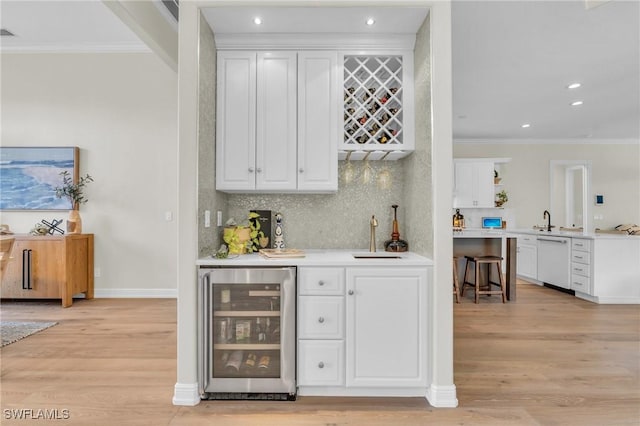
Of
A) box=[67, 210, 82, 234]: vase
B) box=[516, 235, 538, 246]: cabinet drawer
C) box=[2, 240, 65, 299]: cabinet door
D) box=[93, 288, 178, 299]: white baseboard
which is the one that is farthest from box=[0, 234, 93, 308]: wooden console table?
box=[516, 235, 538, 246]: cabinet drawer

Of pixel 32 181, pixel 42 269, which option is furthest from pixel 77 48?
pixel 42 269

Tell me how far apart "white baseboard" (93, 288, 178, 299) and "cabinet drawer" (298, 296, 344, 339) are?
10.3 ft

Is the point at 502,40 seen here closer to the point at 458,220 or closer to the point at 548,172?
the point at 458,220

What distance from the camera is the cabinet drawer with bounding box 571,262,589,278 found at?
5.16 m

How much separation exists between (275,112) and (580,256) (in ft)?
16.2

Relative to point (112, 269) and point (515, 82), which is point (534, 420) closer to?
point (515, 82)

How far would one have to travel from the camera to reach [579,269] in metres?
5.30

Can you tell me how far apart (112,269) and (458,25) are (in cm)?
495

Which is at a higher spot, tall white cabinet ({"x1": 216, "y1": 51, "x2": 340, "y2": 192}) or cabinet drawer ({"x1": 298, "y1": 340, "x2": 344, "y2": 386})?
tall white cabinet ({"x1": 216, "y1": 51, "x2": 340, "y2": 192})

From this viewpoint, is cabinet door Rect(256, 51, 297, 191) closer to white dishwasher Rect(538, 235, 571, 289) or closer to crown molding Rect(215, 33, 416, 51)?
crown molding Rect(215, 33, 416, 51)

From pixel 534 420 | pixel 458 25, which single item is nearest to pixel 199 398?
pixel 534 420

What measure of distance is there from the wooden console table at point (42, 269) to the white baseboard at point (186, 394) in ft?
9.99

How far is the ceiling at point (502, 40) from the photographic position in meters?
2.59

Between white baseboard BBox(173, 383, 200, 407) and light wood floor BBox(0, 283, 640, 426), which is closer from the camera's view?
light wood floor BBox(0, 283, 640, 426)
